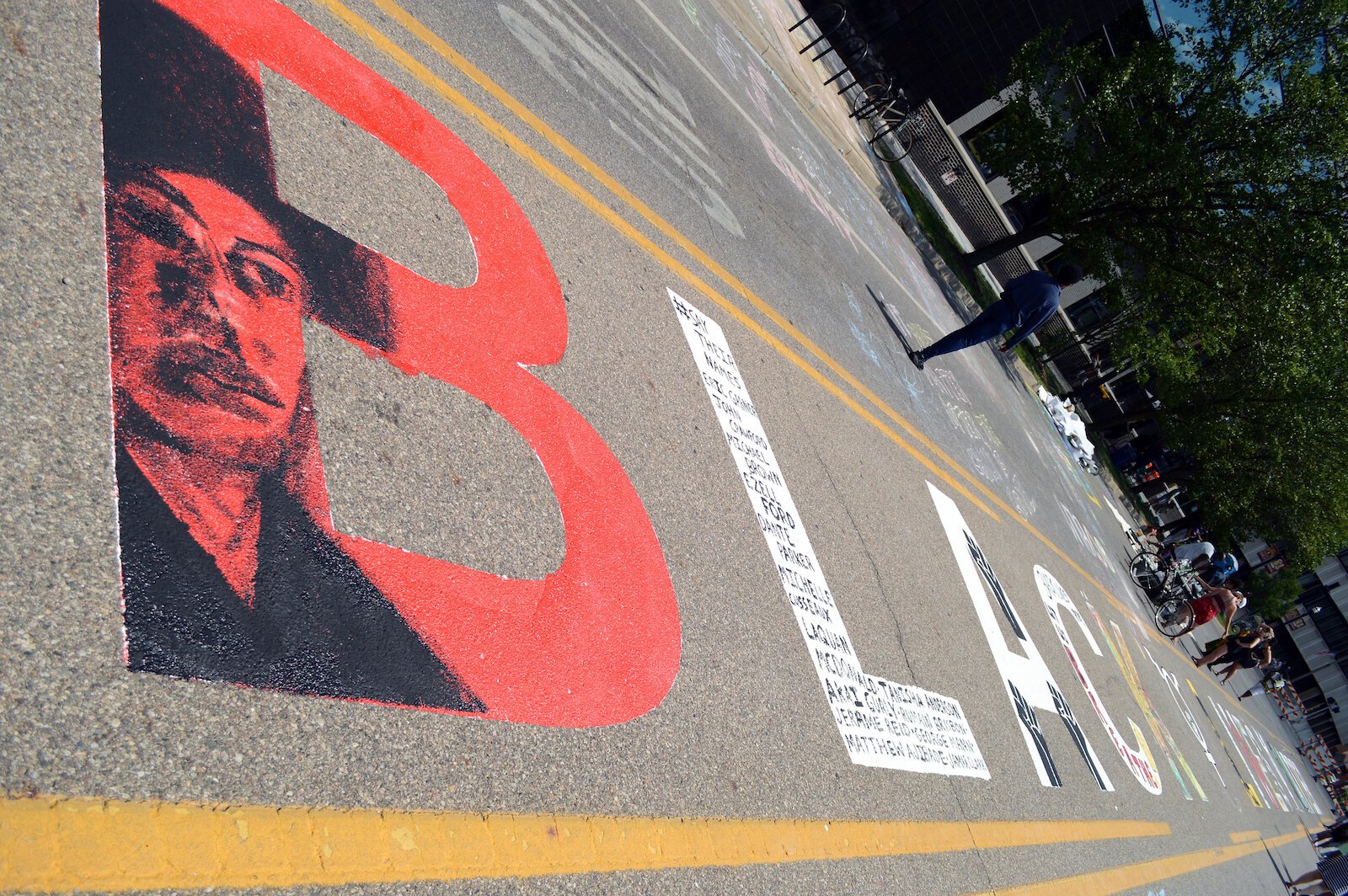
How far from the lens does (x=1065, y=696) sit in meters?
8.85

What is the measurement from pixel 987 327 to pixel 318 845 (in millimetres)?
9272

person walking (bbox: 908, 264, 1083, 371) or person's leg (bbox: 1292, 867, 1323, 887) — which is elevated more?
person walking (bbox: 908, 264, 1083, 371)

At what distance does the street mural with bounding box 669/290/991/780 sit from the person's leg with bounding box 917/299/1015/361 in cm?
481

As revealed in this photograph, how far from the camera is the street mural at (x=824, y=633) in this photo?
5059 millimetres

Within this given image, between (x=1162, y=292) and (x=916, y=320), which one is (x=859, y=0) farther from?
(x=916, y=320)

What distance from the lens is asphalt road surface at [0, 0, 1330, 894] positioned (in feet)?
7.84

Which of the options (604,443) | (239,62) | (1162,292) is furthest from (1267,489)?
(239,62)

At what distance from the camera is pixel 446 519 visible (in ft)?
11.4

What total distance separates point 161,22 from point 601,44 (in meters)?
4.67

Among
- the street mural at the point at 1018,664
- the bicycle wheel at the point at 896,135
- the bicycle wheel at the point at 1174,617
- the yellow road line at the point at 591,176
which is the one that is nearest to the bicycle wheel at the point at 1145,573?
the bicycle wheel at the point at 1174,617

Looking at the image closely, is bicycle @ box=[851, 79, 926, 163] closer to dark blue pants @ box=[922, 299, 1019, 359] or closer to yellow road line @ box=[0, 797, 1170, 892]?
dark blue pants @ box=[922, 299, 1019, 359]

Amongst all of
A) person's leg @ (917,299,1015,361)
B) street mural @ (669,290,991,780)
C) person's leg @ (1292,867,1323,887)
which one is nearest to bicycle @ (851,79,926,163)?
person's leg @ (917,299,1015,361)

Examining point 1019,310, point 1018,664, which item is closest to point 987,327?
point 1019,310

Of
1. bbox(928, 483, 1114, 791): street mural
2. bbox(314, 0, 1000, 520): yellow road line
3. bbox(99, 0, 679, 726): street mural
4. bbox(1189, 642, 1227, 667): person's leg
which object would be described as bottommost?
bbox(1189, 642, 1227, 667): person's leg
